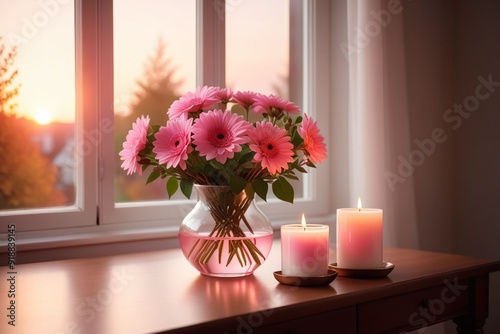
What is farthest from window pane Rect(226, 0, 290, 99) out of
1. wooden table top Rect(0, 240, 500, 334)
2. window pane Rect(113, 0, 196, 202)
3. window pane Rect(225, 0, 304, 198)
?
wooden table top Rect(0, 240, 500, 334)

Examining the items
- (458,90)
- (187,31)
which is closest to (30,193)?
(187,31)

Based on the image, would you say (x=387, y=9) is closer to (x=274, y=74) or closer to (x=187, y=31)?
(x=274, y=74)

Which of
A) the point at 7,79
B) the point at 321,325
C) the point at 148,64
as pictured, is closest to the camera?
the point at 321,325

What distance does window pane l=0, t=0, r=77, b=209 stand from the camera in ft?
5.17

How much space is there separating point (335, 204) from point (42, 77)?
1087 mm

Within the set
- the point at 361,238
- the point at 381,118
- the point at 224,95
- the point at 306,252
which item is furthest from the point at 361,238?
the point at 381,118

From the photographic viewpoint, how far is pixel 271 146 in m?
1.21

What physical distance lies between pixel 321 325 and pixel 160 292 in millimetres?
292

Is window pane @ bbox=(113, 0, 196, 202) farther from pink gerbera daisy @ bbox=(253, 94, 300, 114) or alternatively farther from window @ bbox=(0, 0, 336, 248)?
pink gerbera daisy @ bbox=(253, 94, 300, 114)

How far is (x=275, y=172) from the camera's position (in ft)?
4.01

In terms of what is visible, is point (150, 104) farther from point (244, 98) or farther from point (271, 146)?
point (271, 146)

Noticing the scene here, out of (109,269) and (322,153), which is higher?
(322,153)

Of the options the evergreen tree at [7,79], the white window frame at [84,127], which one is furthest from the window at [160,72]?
the evergreen tree at [7,79]

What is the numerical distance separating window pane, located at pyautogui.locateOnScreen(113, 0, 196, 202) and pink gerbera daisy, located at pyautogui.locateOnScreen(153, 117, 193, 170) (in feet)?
1.97
